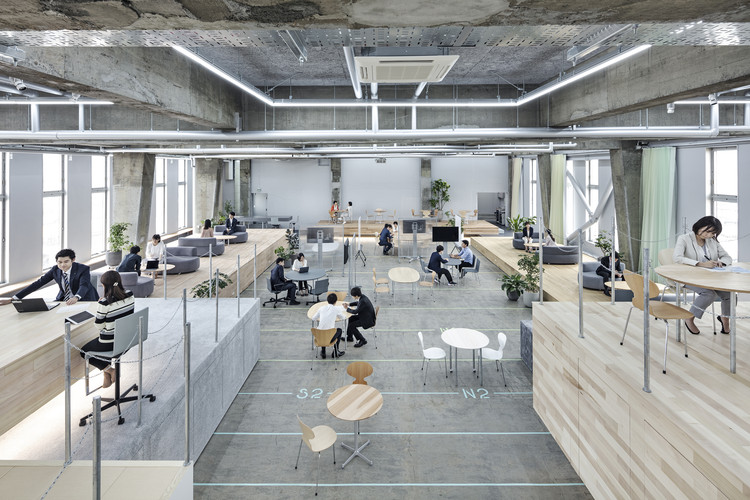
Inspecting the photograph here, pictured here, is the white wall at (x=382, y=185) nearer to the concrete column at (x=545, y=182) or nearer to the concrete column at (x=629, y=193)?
the concrete column at (x=545, y=182)

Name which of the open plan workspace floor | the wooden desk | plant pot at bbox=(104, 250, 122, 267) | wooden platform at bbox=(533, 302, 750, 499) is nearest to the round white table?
the open plan workspace floor

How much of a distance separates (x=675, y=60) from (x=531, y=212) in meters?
18.7

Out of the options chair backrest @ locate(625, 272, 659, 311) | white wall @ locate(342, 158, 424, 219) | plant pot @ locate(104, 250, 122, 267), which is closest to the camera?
chair backrest @ locate(625, 272, 659, 311)

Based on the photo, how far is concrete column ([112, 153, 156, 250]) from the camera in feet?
44.3

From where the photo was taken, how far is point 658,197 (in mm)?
11703

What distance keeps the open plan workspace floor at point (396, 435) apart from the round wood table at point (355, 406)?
3.8 inches

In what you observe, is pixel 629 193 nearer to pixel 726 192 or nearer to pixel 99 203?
pixel 726 192

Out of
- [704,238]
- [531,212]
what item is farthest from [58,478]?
[531,212]

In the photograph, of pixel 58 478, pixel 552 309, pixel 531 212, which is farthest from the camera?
pixel 531 212

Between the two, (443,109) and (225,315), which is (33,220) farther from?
(443,109)

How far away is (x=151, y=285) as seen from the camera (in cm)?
991

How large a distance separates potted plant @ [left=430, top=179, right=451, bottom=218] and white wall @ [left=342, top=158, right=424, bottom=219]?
28.1 inches

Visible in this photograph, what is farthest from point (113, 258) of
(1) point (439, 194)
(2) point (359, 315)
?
(1) point (439, 194)

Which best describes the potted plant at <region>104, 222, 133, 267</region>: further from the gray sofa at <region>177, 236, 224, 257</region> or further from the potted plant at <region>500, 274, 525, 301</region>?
the potted plant at <region>500, 274, 525, 301</region>
